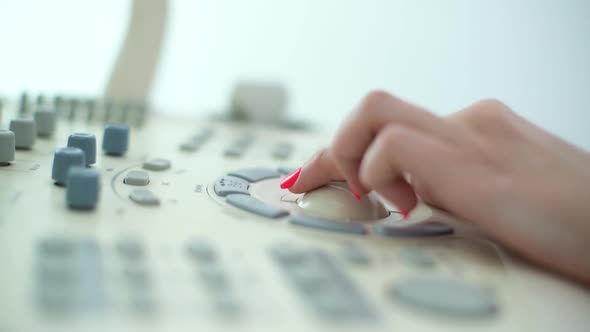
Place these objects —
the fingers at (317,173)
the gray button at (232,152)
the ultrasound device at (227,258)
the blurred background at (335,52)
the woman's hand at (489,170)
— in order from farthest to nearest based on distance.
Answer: the blurred background at (335,52) → the gray button at (232,152) → the fingers at (317,173) → the woman's hand at (489,170) → the ultrasound device at (227,258)

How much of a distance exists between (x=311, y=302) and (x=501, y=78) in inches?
44.7

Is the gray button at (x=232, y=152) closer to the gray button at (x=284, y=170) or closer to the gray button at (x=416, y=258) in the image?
the gray button at (x=284, y=170)

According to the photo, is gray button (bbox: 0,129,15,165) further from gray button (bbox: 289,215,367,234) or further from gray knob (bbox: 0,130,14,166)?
gray button (bbox: 289,215,367,234)

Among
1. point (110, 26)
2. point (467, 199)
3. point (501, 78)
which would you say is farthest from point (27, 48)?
point (467, 199)

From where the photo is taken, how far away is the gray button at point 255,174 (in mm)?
610

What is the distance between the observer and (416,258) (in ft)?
1.29

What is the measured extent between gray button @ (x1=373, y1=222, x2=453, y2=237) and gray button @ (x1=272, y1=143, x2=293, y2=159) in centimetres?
34

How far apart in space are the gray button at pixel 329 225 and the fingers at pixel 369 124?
42 mm

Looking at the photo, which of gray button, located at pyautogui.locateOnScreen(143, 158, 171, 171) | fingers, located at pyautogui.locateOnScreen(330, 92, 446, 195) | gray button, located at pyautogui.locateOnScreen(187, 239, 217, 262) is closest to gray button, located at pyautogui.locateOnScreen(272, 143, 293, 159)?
gray button, located at pyautogui.locateOnScreen(143, 158, 171, 171)

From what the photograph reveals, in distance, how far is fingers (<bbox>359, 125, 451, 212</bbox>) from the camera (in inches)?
16.6

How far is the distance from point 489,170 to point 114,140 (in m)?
0.42

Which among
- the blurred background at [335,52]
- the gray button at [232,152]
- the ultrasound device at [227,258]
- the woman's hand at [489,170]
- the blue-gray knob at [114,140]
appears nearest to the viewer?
the ultrasound device at [227,258]

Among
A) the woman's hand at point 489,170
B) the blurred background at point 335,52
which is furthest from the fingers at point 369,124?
the blurred background at point 335,52

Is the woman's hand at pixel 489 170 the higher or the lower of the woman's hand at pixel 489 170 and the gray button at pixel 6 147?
the higher
